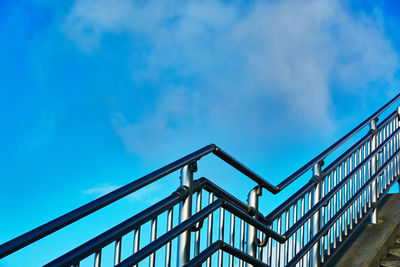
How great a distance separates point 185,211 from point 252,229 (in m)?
1.01

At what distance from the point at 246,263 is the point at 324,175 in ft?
5.18

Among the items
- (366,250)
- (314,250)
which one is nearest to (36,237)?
(314,250)

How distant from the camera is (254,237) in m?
4.39

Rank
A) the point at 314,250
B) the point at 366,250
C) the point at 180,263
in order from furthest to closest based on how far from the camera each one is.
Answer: the point at 366,250
the point at 314,250
the point at 180,263

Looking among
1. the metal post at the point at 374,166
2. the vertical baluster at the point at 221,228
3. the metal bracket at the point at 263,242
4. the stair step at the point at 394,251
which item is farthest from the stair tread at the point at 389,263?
the vertical baluster at the point at 221,228

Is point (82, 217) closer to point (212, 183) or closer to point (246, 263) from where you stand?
point (212, 183)

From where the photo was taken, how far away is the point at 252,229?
4.39 meters

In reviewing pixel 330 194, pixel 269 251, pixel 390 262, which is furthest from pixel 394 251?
pixel 269 251

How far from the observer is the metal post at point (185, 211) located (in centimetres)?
356

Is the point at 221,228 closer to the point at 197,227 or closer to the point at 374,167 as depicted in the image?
the point at 197,227

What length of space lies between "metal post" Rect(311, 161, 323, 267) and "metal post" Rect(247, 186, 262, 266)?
970 mm

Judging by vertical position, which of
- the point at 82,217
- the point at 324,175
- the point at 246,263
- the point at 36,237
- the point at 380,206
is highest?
the point at 380,206

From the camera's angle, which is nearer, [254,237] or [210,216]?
[210,216]

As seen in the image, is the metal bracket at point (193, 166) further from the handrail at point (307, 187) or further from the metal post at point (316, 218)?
the metal post at point (316, 218)
